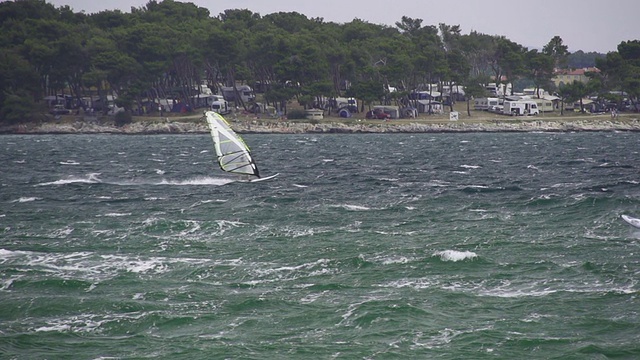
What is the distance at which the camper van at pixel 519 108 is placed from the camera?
141 m

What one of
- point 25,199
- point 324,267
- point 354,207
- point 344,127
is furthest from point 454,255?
point 344,127

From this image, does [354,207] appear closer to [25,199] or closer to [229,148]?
[229,148]

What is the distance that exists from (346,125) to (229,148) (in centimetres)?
7342

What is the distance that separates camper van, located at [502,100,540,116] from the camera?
14112cm

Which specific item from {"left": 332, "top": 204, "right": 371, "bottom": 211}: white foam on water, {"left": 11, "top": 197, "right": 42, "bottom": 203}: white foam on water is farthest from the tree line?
{"left": 332, "top": 204, "right": 371, "bottom": 211}: white foam on water

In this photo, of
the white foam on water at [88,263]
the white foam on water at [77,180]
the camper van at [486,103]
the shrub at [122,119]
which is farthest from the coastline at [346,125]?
the white foam on water at [88,263]

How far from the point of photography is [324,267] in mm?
30500

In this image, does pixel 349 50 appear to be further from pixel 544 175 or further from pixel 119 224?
pixel 119 224

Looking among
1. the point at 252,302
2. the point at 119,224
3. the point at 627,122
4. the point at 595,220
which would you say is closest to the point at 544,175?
the point at 595,220

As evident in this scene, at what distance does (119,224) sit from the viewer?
4003 cm

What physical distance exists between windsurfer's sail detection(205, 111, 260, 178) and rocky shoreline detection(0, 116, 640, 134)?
68.1 m

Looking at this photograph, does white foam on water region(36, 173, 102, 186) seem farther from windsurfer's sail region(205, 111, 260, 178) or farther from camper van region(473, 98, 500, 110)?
camper van region(473, 98, 500, 110)

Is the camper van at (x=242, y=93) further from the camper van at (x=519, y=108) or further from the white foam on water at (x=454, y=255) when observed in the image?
the white foam on water at (x=454, y=255)

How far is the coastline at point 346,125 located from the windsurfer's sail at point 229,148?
68.1 m
